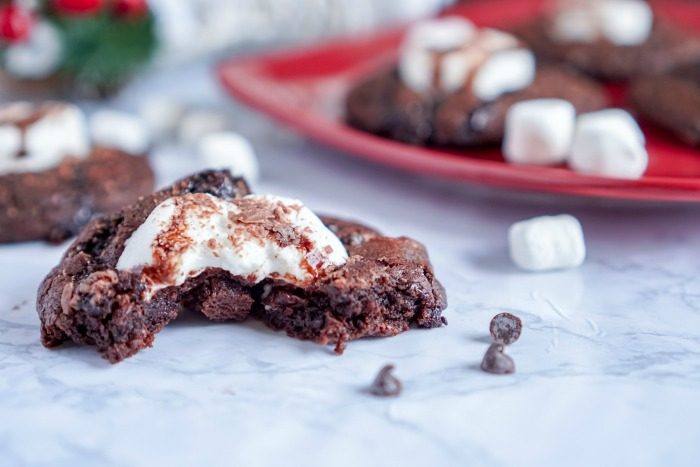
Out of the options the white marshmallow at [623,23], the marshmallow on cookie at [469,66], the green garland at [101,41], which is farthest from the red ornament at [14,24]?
the white marshmallow at [623,23]

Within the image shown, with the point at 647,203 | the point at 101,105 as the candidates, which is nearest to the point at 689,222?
the point at 647,203

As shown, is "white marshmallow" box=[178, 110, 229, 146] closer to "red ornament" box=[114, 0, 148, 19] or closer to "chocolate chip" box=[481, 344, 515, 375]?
"red ornament" box=[114, 0, 148, 19]

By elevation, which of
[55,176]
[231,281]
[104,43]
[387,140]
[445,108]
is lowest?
[231,281]

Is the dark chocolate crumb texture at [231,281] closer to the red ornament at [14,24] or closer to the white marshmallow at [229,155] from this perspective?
the white marshmallow at [229,155]

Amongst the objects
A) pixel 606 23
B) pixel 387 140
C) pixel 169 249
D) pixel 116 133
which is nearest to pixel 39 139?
pixel 116 133

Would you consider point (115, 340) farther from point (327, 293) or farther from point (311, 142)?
point (311, 142)

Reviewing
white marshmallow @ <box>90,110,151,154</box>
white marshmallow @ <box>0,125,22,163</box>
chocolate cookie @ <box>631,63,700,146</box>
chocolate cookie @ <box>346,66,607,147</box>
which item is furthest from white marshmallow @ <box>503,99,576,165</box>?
white marshmallow @ <box>0,125,22,163</box>

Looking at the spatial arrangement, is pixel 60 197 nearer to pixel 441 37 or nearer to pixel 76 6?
pixel 76 6
